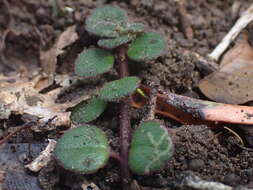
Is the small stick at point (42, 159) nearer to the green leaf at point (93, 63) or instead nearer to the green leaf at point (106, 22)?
the green leaf at point (93, 63)

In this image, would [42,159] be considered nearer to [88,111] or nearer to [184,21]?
[88,111]

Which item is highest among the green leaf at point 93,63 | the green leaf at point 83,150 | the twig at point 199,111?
the green leaf at point 93,63

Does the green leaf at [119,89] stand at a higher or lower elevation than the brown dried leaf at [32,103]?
higher

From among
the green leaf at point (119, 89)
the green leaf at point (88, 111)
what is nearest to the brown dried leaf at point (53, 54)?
the green leaf at point (88, 111)

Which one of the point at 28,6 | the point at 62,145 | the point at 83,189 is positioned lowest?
the point at 83,189

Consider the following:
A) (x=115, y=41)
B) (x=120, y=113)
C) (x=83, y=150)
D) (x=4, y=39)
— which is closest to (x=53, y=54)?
(x=4, y=39)

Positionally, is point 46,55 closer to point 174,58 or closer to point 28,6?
point 28,6

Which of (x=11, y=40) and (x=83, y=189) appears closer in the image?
(x=83, y=189)

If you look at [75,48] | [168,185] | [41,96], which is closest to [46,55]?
[75,48]

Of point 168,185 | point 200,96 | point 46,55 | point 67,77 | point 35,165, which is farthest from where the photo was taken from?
point 46,55

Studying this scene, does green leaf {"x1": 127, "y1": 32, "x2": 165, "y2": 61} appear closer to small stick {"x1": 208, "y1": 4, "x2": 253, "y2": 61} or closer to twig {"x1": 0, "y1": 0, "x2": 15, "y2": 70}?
small stick {"x1": 208, "y1": 4, "x2": 253, "y2": 61}
